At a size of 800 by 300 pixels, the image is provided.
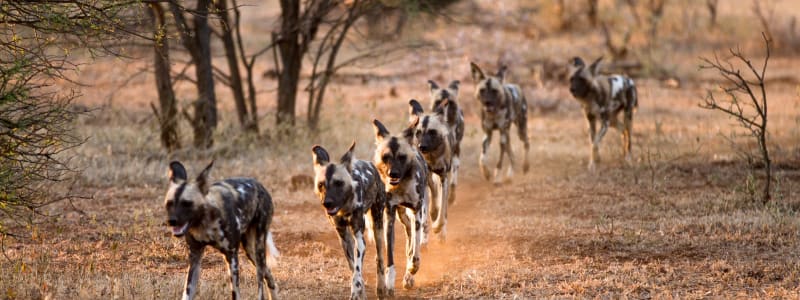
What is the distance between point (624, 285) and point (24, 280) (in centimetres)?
416

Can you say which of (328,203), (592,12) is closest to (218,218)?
(328,203)

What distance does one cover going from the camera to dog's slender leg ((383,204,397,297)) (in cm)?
725

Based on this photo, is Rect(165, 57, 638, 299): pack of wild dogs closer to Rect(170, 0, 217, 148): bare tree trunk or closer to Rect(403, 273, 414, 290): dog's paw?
Rect(403, 273, 414, 290): dog's paw

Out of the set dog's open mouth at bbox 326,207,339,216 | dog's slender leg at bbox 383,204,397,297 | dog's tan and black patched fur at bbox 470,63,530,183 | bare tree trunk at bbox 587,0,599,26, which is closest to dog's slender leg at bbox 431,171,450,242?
dog's slender leg at bbox 383,204,397,297

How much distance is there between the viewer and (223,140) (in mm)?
14367

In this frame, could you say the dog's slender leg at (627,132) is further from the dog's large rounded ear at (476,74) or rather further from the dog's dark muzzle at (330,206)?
the dog's dark muzzle at (330,206)

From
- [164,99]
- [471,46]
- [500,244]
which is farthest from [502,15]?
[500,244]

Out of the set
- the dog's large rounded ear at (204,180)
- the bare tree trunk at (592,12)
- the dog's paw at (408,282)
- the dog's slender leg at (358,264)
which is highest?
the bare tree trunk at (592,12)

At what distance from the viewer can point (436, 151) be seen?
358 inches

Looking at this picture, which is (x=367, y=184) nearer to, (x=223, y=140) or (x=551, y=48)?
(x=223, y=140)

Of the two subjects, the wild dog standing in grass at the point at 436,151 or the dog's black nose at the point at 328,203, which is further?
the wild dog standing in grass at the point at 436,151

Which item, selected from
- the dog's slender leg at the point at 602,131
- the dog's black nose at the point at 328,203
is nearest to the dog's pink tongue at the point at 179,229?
the dog's black nose at the point at 328,203

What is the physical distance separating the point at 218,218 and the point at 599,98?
912 centimetres

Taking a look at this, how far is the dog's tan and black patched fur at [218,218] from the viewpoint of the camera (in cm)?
585
